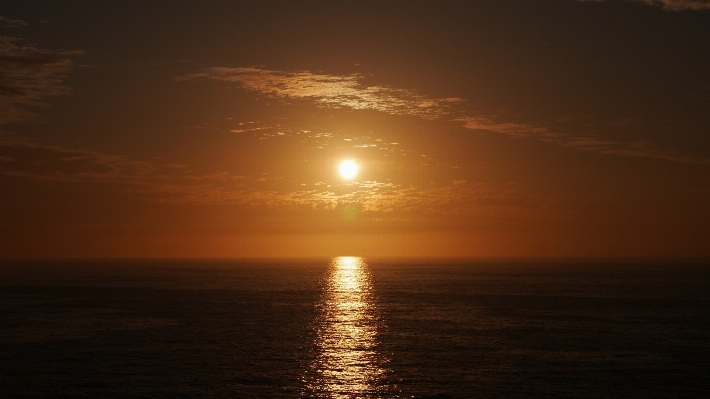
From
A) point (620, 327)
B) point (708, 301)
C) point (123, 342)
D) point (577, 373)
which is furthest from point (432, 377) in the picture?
point (708, 301)

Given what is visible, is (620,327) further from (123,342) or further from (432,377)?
(123,342)

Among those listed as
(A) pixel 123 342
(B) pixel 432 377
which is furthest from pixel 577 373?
(A) pixel 123 342

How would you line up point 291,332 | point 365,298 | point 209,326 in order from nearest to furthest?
1. point 291,332
2. point 209,326
3. point 365,298

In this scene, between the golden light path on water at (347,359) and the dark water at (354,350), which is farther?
Result: the dark water at (354,350)

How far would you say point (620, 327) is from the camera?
8912 centimetres

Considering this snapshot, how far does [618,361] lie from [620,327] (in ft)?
91.4

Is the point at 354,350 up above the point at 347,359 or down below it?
above

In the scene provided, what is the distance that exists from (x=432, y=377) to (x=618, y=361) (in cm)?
2072

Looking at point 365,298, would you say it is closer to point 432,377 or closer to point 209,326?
point 209,326

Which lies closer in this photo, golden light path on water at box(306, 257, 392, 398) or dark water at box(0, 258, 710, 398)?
golden light path on water at box(306, 257, 392, 398)

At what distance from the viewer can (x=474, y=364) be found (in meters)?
61.6

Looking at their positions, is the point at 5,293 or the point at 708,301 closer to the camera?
the point at 708,301

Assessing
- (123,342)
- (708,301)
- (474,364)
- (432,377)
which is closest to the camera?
(432,377)

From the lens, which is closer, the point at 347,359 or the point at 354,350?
the point at 347,359
